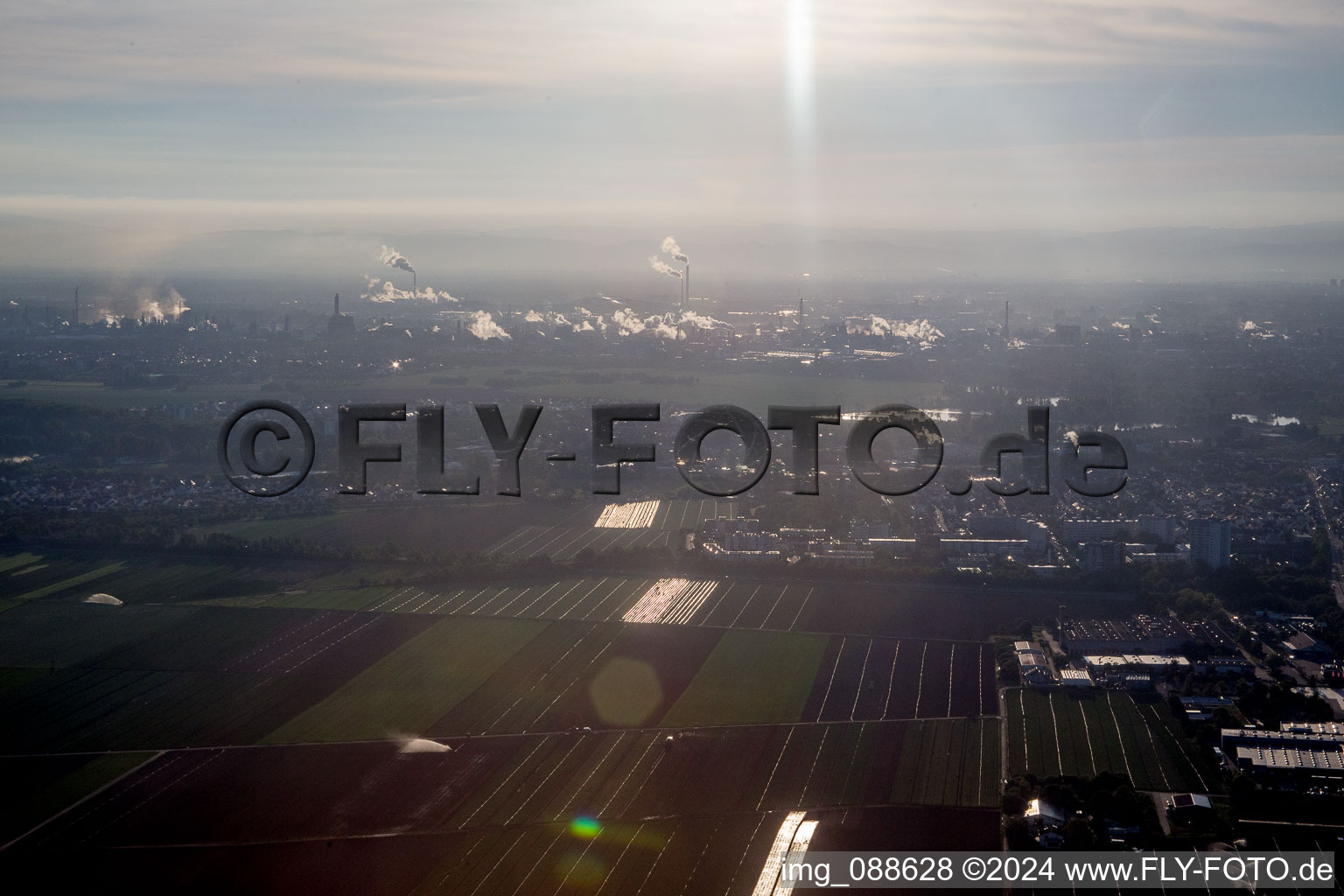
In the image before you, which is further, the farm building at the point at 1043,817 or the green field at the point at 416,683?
the green field at the point at 416,683

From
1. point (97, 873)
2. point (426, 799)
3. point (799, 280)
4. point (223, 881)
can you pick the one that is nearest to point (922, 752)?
point (426, 799)

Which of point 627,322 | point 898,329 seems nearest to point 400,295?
point 627,322

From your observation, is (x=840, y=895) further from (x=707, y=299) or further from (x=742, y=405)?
(x=707, y=299)

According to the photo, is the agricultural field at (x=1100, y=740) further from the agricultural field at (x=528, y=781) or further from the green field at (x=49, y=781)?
the green field at (x=49, y=781)

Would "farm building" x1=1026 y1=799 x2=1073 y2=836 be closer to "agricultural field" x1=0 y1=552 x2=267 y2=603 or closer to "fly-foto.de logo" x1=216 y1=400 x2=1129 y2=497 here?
"fly-foto.de logo" x1=216 y1=400 x2=1129 y2=497

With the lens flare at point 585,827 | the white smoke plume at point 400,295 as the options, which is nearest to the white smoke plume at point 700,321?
the white smoke plume at point 400,295

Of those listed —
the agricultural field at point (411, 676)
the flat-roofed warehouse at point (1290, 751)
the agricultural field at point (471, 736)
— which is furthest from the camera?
the agricultural field at point (411, 676)
